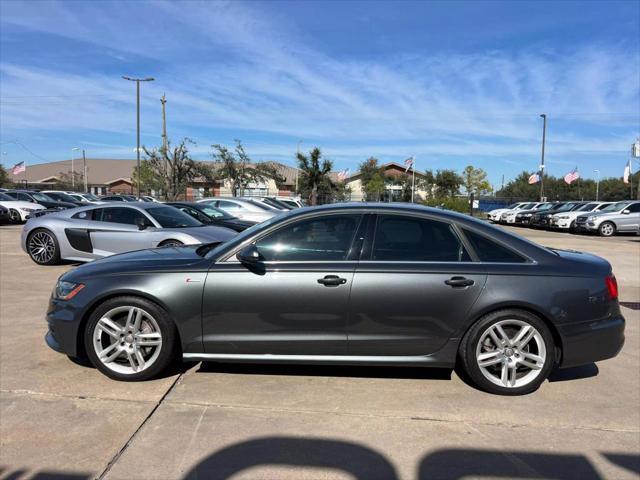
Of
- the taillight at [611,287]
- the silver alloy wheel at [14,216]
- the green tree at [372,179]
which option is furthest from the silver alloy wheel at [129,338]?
the green tree at [372,179]

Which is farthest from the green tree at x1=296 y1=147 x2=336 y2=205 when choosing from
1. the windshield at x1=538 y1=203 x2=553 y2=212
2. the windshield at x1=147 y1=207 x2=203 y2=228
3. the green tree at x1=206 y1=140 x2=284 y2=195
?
the windshield at x1=147 y1=207 x2=203 y2=228

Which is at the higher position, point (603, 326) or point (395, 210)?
point (395, 210)

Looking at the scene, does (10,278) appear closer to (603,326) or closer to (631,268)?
(603,326)

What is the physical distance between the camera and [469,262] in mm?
3973

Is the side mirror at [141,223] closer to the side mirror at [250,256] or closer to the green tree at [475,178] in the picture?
the side mirror at [250,256]

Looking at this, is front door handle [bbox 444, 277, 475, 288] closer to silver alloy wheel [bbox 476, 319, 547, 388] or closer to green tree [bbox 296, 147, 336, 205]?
silver alloy wheel [bbox 476, 319, 547, 388]

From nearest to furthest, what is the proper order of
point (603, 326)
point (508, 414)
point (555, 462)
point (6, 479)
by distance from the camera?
point (6, 479), point (555, 462), point (508, 414), point (603, 326)

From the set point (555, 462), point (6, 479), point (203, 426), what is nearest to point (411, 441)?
point (555, 462)

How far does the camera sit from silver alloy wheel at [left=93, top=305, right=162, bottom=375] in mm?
4000

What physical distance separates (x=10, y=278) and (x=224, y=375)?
19.9 feet

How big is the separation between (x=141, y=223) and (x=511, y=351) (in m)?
7.09

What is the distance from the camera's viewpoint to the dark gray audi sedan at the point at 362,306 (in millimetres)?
3861

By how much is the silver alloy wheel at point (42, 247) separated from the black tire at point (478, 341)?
845 centimetres

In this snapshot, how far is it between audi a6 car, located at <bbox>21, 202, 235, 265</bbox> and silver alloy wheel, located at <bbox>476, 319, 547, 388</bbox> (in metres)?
5.58
